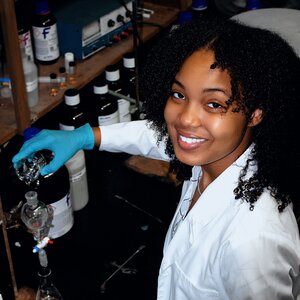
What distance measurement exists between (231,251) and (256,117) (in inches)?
9.8

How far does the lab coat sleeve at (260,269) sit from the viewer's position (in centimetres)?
85

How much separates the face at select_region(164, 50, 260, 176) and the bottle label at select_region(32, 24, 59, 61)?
0.72 meters

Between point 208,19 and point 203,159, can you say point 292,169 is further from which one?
point 208,19

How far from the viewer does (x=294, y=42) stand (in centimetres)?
116

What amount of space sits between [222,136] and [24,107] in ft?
1.98

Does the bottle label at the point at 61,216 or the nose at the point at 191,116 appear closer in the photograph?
the nose at the point at 191,116

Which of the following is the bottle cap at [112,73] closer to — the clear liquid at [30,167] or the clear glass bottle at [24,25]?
the clear glass bottle at [24,25]

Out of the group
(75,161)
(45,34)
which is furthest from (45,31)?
(75,161)

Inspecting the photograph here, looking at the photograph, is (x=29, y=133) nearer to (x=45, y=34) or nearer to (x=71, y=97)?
(x=71, y=97)

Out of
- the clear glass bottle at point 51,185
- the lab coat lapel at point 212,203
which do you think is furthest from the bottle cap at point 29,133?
→ the lab coat lapel at point 212,203

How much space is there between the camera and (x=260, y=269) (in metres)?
0.85

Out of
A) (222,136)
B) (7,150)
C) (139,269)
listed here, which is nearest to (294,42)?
(222,136)

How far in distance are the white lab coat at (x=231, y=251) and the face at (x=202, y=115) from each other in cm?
10

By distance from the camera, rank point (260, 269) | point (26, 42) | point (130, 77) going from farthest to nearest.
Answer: point (130, 77), point (26, 42), point (260, 269)
